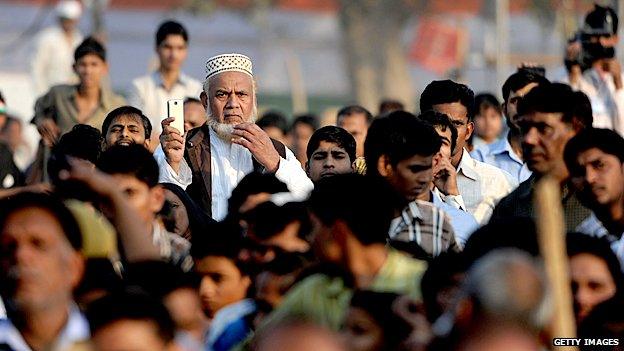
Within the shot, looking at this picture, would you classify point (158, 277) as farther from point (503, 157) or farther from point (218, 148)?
point (503, 157)

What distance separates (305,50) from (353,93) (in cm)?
400

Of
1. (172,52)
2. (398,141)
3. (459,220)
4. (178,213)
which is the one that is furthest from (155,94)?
(398,141)

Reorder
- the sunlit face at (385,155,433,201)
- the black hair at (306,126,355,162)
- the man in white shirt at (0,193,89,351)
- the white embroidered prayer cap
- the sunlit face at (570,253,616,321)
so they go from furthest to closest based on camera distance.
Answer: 1. the black hair at (306,126,355,162)
2. the white embroidered prayer cap
3. the sunlit face at (385,155,433,201)
4. the sunlit face at (570,253,616,321)
5. the man in white shirt at (0,193,89,351)

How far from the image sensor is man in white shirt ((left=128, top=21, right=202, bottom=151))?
15141 mm

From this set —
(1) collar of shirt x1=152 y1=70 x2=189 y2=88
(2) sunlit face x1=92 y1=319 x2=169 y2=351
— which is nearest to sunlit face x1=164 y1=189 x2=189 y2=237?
(2) sunlit face x1=92 y1=319 x2=169 y2=351

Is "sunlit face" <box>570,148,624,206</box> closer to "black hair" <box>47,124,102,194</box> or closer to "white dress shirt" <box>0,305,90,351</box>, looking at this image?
"black hair" <box>47,124,102,194</box>

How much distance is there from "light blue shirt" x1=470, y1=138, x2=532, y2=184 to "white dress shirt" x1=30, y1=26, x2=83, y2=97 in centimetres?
709

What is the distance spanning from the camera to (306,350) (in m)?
5.57

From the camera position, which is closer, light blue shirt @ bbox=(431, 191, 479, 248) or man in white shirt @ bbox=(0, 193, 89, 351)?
man in white shirt @ bbox=(0, 193, 89, 351)

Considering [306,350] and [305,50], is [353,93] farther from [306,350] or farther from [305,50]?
[306,350]

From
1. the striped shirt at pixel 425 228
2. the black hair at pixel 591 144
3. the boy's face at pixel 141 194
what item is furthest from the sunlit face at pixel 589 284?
the boy's face at pixel 141 194

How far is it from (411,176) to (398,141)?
0.22 metres

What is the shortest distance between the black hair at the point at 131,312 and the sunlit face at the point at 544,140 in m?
3.36

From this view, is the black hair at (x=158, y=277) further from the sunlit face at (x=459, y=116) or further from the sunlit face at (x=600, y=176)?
the sunlit face at (x=459, y=116)
